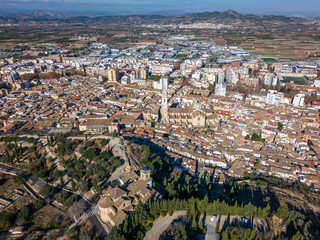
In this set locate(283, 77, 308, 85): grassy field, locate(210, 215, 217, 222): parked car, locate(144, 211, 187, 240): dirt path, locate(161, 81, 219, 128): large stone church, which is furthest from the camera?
locate(283, 77, 308, 85): grassy field

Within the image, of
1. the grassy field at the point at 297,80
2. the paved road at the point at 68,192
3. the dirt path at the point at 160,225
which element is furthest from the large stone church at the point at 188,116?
the grassy field at the point at 297,80

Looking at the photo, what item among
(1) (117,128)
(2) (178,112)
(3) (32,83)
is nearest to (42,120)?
A: (1) (117,128)

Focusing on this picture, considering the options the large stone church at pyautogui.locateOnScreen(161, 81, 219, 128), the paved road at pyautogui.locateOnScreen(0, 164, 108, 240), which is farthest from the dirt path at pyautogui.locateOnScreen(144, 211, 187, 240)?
the large stone church at pyautogui.locateOnScreen(161, 81, 219, 128)

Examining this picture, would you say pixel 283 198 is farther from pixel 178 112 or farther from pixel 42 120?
pixel 42 120

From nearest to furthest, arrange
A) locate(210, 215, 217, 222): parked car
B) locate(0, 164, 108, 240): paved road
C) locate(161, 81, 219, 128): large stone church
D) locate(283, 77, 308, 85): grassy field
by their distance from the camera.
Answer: locate(0, 164, 108, 240): paved road, locate(210, 215, 217, 222): parked car, locate(161, 81, 219, 128): large stone church, locate(283, 77, 308, 85): grassy field

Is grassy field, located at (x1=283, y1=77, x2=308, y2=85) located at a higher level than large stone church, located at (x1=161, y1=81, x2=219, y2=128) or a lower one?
lower

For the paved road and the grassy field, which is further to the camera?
the grassy field

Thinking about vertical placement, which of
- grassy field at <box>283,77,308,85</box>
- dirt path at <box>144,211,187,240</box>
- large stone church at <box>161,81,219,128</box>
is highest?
dirt path at <box>144,211,187,240</box>

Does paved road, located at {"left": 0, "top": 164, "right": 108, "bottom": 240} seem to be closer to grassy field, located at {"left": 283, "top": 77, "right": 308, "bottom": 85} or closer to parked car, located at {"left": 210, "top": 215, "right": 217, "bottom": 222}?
parked car, located at {"left": 210, "top": 215, "right": 217, "bottom": 222}

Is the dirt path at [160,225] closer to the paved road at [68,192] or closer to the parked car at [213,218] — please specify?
the parked car at [213,218]
